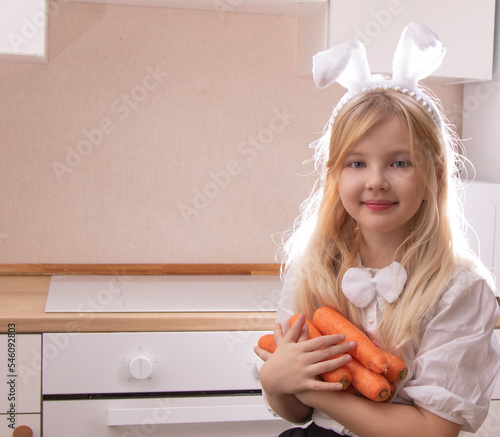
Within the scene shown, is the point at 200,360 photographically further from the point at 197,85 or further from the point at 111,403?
the point at 197,85

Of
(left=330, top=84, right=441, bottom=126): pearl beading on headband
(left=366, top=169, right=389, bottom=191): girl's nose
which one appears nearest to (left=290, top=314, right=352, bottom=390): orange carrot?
(left=366, top=169, right=389, bottom=191): girl's nose

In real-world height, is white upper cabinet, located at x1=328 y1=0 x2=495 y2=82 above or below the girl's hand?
above

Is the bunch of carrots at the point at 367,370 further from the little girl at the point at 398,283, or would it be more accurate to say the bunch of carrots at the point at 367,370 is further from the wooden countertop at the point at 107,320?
the wooden countertop at the point at 107,320

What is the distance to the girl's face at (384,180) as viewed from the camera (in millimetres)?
892

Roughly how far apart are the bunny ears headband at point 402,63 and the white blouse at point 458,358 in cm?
26

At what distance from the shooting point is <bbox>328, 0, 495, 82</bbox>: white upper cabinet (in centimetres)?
149

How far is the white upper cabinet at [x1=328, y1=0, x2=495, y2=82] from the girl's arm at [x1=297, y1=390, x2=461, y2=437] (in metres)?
0.91

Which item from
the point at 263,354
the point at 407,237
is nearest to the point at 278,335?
the point at 263,354

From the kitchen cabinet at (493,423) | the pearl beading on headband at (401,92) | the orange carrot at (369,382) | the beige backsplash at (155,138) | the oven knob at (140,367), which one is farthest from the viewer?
the beige backsplash at (155,138)

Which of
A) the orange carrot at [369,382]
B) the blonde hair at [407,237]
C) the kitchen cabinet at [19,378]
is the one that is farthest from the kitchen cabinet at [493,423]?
the kitchen cabinet at [19,378]

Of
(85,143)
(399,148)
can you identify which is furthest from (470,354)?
(85,143)

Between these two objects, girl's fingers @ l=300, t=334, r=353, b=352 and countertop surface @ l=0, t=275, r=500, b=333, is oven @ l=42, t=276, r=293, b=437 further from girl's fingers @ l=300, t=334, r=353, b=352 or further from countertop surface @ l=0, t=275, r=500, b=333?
girl's fingers @ l=300, t=334, r=353, b=352

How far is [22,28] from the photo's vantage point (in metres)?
1.39

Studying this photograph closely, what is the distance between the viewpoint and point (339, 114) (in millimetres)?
968
